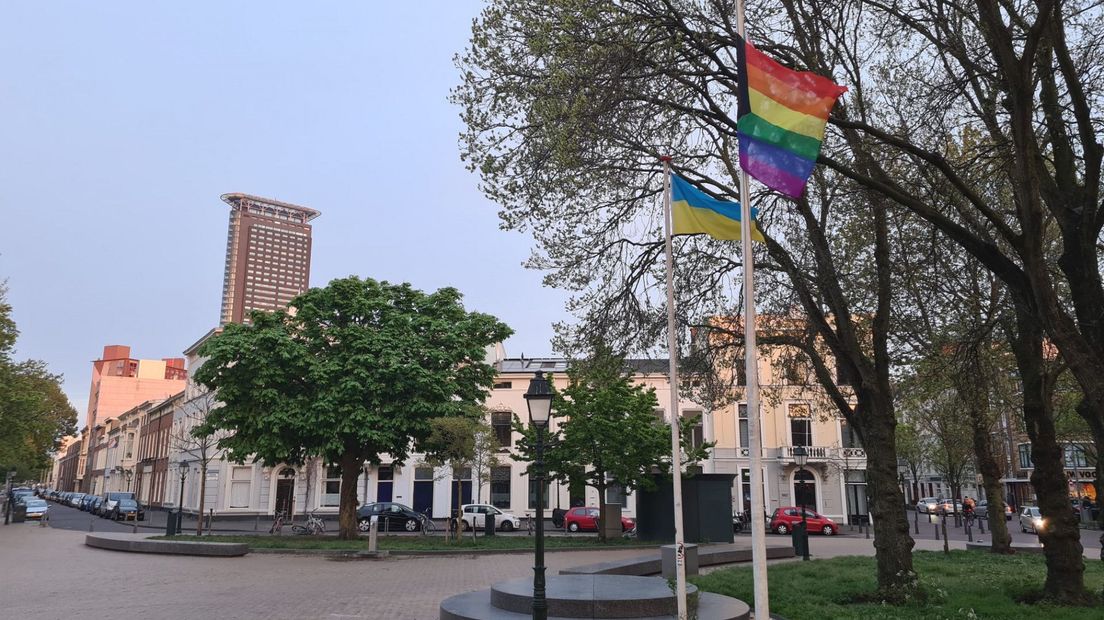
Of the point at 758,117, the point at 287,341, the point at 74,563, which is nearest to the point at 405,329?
the point at 287,341

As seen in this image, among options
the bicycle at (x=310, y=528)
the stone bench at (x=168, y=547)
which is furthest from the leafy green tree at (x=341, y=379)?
the stone bench at (x=168, y=547)

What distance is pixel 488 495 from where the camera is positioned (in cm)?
4619

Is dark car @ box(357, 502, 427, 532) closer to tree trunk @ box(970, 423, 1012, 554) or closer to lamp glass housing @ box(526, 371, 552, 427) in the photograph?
tree trunk @ box(970, 423, 1012, 554)

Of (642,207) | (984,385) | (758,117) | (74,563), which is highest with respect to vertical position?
(642,207)

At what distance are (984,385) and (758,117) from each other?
38.4 ft

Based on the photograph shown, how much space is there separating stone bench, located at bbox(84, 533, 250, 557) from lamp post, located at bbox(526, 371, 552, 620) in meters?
15.0

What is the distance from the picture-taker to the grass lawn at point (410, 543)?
2506cm

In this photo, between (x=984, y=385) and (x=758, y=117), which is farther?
(x=984, y=385)

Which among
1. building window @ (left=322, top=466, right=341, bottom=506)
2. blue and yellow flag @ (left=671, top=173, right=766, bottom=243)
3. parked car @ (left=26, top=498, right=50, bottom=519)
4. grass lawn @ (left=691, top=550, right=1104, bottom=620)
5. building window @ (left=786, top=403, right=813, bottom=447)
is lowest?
parked car @ (left=26, top=498, right=50, bottom=519)

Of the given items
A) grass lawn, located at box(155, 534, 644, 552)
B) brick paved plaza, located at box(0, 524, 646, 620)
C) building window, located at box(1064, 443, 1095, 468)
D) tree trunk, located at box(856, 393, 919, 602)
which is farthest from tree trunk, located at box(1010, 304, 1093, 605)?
building window, located at box(1064, 443, 1095, 468)

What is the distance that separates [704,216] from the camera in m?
10.6

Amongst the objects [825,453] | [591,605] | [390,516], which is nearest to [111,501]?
[390,516]

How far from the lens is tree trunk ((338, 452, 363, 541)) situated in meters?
28.5

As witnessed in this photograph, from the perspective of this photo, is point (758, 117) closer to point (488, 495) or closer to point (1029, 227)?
point (1029, 227)
